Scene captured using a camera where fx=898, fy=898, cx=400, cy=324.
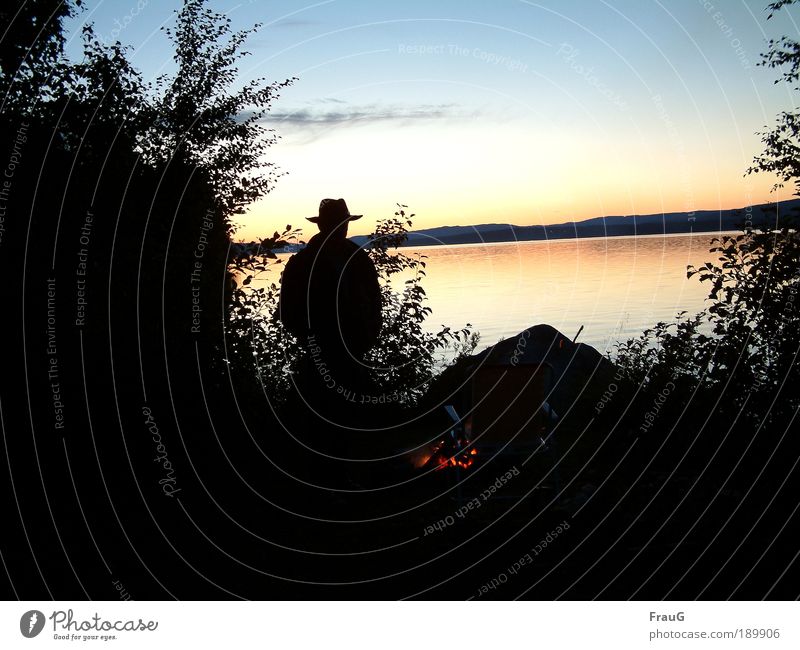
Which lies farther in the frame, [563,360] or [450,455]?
[563,360]

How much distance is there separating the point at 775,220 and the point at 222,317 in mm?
4769

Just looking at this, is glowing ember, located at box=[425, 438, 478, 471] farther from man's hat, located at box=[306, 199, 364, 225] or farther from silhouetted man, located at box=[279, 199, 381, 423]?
man's hat, located at box=[306, 199, 364, 225]

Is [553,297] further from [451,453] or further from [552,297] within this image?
[451,453]

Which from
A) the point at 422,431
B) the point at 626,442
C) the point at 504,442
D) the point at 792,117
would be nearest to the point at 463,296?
the point at 422,431

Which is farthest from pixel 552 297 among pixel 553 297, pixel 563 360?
pixel 563 360

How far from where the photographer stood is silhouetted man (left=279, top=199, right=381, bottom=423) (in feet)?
22.8

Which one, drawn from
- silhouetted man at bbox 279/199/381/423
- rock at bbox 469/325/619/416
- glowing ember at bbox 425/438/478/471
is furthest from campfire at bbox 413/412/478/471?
rock at bbox 469/325/619/416

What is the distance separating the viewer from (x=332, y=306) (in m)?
6.97

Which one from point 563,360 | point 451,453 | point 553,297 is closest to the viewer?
point 451,453

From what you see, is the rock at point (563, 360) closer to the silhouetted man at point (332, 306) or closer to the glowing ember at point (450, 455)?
the glowing ember at point (450, 455)

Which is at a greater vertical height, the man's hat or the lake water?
the man's hat

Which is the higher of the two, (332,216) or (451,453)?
(332,216)

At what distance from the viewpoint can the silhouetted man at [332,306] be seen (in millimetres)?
6945

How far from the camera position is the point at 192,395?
7.84m
